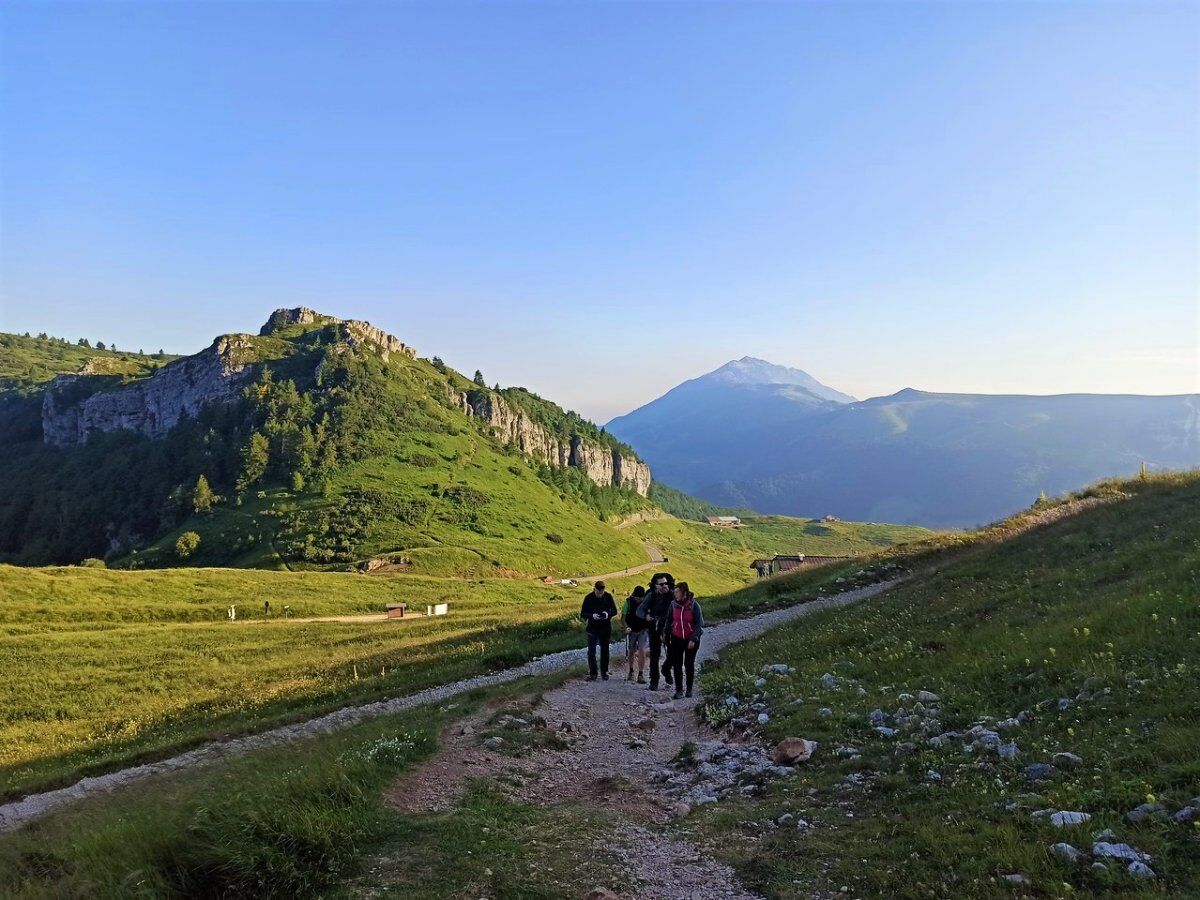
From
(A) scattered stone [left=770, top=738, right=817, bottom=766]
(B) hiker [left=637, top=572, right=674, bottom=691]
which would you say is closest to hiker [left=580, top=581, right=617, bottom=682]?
(B) hiker [left=637, top=572, right=674, bottom=691]

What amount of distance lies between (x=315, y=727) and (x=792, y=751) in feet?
59.2

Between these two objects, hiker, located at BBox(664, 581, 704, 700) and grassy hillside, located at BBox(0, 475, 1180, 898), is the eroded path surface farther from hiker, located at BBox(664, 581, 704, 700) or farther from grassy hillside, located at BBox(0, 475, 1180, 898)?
hiker, located at BBox(664, 581, 704, 700)

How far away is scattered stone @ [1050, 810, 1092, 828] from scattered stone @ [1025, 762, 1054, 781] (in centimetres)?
136

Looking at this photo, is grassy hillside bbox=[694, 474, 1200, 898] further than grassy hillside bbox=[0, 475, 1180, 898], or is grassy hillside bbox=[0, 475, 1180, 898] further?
grassy hillside bbox=[0, 475, 1180, 898]

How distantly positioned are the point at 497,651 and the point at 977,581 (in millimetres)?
22968

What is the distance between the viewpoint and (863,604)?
2883cm

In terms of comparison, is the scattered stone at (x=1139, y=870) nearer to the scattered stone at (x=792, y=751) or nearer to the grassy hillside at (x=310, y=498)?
the scattered stone at (x=792, y=751)

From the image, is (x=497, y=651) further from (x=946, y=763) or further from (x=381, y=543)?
(x=381, y=543)

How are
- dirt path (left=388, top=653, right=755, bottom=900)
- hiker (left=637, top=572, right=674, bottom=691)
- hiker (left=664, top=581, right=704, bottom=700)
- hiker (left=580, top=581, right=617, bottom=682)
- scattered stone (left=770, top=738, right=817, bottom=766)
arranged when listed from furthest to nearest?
1. hiker (left=580, top=581, right=617, bottom=682)
2. hiker (left=637, top=572, right=674, bottom=691)
3. hiker (left=664, top=581, right=704, bottom=700)
4. scattered stone (left=770, top=738, right=817, bottom=766)
5. dirt path (left=388, top=653, right=755, bottom=900)

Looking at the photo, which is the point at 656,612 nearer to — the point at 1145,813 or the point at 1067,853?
the point at 1145,813

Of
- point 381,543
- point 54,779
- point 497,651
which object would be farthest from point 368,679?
point 381,543

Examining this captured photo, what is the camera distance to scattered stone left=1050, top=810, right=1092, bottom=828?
7145 millimetres

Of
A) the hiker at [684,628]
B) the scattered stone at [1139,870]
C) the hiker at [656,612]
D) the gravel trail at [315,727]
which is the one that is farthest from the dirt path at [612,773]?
the gravel trail at [315,727]

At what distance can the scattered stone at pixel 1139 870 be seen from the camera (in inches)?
239
